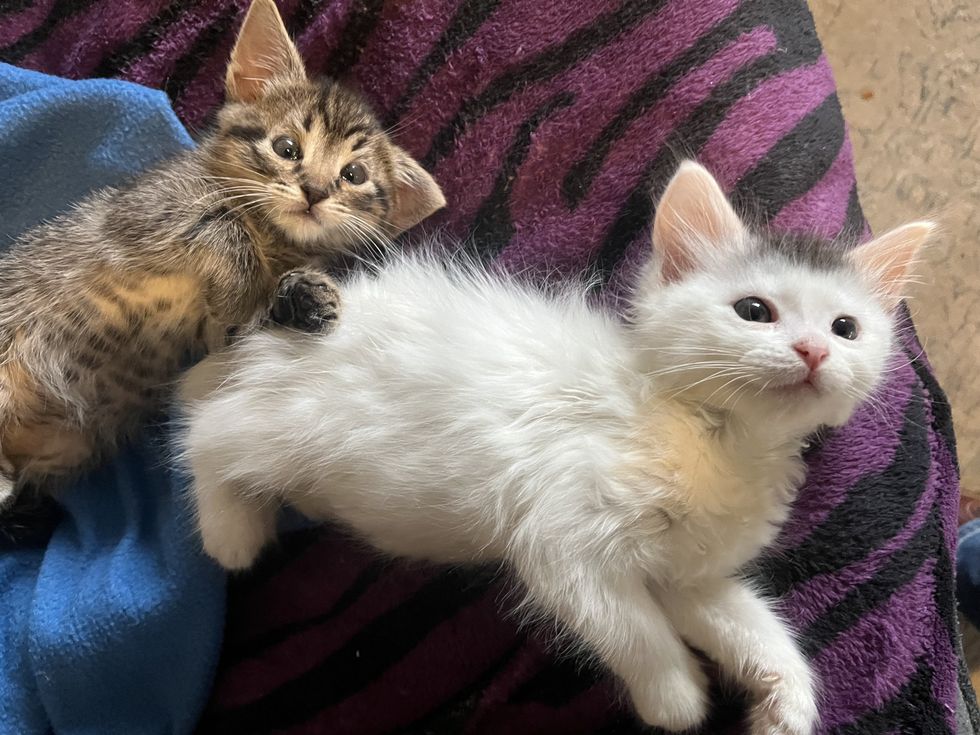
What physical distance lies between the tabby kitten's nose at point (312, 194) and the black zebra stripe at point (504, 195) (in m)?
0.25

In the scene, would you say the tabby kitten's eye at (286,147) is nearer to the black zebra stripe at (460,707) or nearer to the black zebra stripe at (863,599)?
the black zebra stripe at (460,707)

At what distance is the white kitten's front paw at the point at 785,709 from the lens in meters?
0.87

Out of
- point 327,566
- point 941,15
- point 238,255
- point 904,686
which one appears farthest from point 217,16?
point 941,15

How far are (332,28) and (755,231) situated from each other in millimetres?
715

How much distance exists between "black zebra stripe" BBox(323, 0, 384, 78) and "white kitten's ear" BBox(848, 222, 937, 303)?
2.53 ft

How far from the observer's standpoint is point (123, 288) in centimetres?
103

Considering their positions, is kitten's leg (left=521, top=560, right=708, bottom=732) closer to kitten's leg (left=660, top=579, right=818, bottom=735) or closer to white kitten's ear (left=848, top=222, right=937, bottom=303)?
kitten's leg (left=660, top=579, right=818, bottom=735)

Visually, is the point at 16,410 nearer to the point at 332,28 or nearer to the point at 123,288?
the point at 123,288

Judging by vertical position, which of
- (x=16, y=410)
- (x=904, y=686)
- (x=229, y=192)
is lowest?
(x=16, y=410)

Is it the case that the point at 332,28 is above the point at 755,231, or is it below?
below

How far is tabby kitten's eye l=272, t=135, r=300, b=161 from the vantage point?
43.6 inches

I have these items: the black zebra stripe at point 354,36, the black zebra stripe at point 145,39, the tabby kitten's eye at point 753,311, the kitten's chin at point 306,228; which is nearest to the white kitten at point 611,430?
the tabby kitten's eye at point 753,311

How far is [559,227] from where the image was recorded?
1180 mm

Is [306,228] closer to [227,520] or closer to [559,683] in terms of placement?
[227,520]
